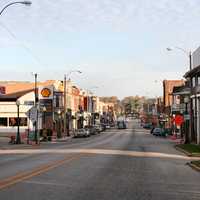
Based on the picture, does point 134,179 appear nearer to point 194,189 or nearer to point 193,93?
point 194,189

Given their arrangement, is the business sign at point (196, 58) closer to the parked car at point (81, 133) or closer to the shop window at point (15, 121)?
the parked car at point (81, 133)

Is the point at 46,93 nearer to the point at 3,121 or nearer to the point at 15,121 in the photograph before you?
the point at 15,121

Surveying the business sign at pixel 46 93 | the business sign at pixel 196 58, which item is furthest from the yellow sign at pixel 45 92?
the business sign at pixel 196 58

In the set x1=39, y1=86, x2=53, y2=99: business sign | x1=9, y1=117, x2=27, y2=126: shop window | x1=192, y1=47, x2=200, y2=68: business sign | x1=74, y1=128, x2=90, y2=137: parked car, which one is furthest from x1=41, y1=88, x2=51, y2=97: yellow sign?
x1=192, y1=47, x2=200, y2=68: business sign

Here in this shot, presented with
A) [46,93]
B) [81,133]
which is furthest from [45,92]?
[81,133]

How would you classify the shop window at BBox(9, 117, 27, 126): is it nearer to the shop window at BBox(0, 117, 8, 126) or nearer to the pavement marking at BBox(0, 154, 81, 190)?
the shop window at BBox(0, 117, 8, 126)

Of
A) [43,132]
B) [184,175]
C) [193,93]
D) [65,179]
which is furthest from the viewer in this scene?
[43,132]

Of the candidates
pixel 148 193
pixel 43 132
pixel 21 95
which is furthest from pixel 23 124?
pixel 148 193

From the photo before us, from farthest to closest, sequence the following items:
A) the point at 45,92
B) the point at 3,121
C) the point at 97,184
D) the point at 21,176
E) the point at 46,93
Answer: the point at 46,93, the point at 45,92, the point at 3,121, the point at 21,176, the point at 97,184

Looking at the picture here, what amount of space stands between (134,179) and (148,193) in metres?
3.89

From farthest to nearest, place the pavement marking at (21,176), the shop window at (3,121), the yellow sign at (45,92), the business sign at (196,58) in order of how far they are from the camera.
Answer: the yellow sign at (45,92)
the shop window at (3,121)
the business sign at (196,58)
the pavement marking at (21,176)

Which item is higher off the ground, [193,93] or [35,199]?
[193,93]

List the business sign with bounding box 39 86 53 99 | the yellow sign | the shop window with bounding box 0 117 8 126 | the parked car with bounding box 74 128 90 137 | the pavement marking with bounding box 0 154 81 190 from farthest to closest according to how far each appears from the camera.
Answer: the business sign with bounding box 39 86 53 99, the yellow sign, the parked car with bounding box 74 128 90 137, the shop window with bounding box 0 117 8 126, the pavement marking with bounding box 0 154 81 190

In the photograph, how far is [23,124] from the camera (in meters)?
80.1
